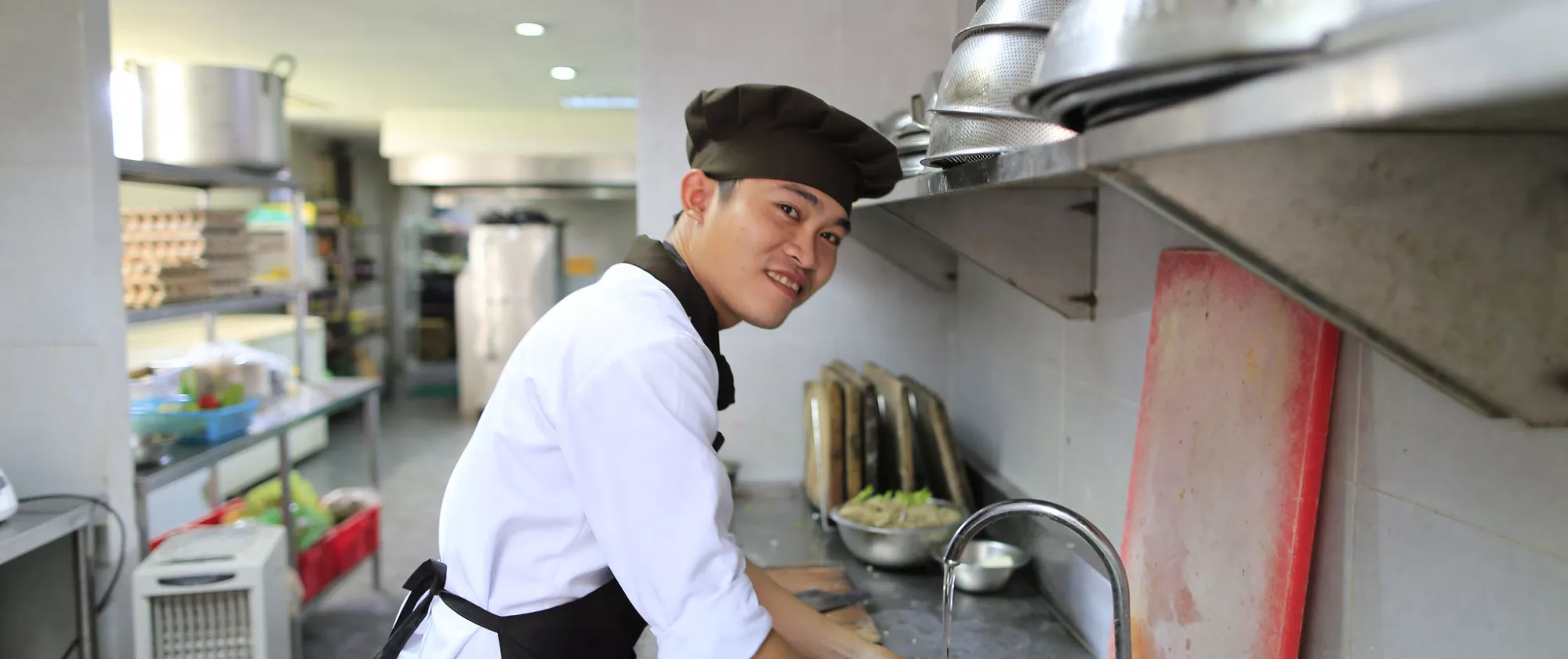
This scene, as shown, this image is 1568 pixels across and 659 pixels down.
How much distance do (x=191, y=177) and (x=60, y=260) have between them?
2.62 feet

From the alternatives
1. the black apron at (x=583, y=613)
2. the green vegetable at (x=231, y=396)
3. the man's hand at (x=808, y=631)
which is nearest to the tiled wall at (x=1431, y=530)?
the man's hand at (x=808, y=631)

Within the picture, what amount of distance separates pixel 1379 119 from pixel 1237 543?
834 mm

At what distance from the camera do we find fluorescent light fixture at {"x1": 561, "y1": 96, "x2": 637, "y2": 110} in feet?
23.3

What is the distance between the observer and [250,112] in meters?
3.24

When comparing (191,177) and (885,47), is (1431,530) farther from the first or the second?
(191,177)

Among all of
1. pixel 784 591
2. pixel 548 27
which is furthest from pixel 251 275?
pixel 784 591

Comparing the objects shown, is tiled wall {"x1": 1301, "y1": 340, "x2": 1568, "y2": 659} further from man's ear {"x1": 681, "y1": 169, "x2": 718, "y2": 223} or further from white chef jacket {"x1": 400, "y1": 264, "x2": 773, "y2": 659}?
man's ear {"x1": 681, "y1": 169, "x2": 718, "y2": 223}

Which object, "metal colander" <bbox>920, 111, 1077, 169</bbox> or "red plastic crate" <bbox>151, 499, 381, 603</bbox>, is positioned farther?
"red plastic crate" <bbox>151, 499, 381, 603</bbox>

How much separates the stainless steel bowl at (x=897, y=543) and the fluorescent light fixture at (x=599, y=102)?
5.61 metres

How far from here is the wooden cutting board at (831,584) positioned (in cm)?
164

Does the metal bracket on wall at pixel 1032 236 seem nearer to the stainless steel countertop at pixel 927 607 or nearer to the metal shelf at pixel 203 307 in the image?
the stainless steel countertop at pixel 927 607

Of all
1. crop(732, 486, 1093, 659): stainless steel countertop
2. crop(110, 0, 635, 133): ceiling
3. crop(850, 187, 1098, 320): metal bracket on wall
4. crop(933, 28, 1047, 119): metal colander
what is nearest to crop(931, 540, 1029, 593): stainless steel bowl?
crop(732, 486, 1093, 659): stainless steel countertop

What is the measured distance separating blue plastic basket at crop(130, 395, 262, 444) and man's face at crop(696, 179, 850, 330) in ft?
7.53

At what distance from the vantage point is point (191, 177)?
292 cm
